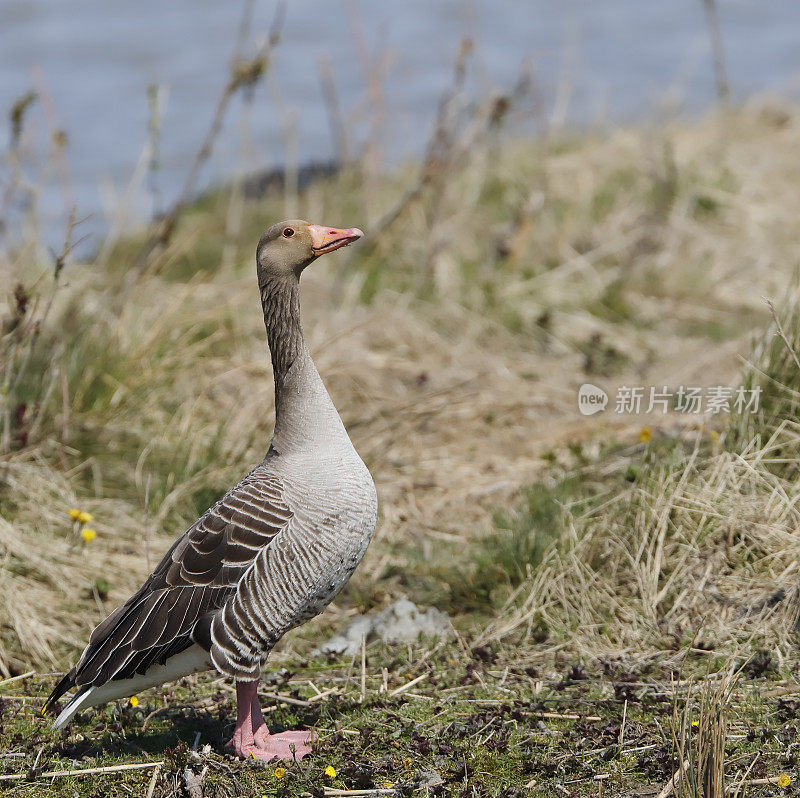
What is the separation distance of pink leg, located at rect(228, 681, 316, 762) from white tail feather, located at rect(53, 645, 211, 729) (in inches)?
7.1

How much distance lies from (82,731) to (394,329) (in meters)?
4.33

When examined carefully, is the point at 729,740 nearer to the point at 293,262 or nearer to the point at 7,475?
the point at 293,262

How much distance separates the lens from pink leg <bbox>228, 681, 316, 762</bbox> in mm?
4031

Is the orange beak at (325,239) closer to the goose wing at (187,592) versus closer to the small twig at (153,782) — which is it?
the goose wing at (187,592)

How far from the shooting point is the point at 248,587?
Result: 3.97m

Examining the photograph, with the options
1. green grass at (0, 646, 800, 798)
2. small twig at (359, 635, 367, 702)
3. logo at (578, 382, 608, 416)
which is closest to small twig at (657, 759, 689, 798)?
green grass at (0, 646, 800, 798)

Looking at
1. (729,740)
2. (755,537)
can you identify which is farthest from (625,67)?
(729,740)

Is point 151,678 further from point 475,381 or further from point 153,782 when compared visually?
Answer: point 475,381

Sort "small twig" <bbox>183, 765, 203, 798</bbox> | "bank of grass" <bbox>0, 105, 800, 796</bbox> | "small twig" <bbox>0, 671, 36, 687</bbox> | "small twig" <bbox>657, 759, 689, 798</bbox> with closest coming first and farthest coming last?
"small twig" <bbox>657, 759, 689, 798</bbox>
"small twig" <bbox>183, 765, 203, 798</bbox>
"bank of grass" <bbox>0, 105, 800, 796</bbox>
"small twig" <bbox>0, 671, 36, 687</bbox>

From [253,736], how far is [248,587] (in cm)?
58

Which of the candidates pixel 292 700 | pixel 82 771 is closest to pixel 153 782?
pixel 82 771

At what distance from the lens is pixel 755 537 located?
4.95 metres

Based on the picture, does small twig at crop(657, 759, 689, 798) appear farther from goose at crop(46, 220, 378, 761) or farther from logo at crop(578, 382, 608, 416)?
logo at crop(578, 382, 608, 416)

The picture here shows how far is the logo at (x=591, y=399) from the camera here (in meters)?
7.18
